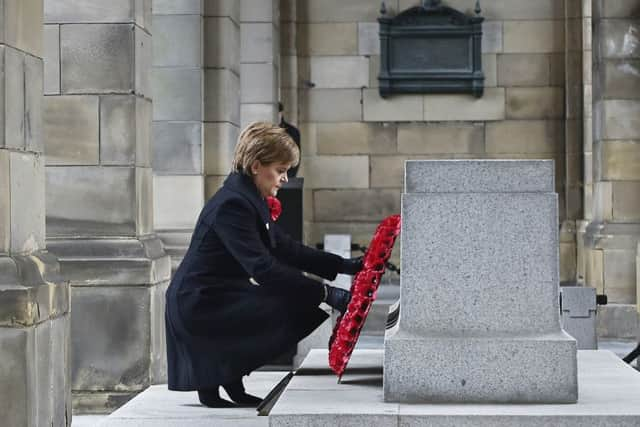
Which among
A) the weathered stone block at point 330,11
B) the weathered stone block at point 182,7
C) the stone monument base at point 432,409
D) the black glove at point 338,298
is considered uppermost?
the weathered stone block at point 330,11

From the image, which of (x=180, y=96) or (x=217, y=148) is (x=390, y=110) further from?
(x=180, y=96)

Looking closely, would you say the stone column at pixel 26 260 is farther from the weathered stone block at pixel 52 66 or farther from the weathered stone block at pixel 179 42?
the weathered stone block at pixel 179 42

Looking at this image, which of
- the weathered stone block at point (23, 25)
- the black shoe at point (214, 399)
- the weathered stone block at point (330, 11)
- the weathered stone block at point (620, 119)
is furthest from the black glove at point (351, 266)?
the weathered stone block at point (330, 11)

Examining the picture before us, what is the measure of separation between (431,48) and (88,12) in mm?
9387

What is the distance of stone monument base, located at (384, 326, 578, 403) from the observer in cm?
721

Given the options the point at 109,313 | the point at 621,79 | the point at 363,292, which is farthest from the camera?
the point at 621,79

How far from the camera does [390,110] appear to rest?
2114 centimetres

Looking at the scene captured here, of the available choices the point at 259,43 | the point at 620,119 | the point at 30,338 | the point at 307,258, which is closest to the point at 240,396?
the point at 307,258

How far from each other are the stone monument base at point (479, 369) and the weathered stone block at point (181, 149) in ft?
27.9

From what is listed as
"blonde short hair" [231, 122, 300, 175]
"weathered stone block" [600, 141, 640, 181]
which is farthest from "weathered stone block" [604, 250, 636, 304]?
"blonde short hair" [231, 122, 300, 175]

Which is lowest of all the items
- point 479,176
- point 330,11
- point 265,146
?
point 479,176

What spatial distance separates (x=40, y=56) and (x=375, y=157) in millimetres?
12667

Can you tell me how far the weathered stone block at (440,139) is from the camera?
69.2 feet

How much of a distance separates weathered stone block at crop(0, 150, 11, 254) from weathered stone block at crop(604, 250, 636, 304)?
11201mm
